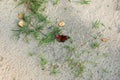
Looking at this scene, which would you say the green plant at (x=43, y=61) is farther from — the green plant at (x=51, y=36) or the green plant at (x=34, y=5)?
the green plant at (x=34, y=5)

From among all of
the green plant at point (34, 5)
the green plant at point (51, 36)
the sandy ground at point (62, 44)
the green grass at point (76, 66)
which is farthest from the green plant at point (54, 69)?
Answer: the green plant at point (34, 5)

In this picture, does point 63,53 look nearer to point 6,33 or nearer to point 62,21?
point 62,21

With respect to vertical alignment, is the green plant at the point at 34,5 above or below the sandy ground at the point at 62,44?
above

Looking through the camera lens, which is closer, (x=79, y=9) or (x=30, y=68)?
(x=30, y=68)

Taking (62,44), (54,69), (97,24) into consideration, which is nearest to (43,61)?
(54,69)

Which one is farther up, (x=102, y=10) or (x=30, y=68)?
(x=102, y=10)

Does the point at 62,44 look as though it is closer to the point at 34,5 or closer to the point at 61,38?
the point at 61,38

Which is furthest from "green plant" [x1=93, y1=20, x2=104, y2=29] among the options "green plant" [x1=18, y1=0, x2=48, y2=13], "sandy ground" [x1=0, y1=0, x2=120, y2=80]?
"green plant" [x1=18, y1=0, x2=48, y2=13]

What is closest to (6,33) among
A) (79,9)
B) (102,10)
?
(79,9)

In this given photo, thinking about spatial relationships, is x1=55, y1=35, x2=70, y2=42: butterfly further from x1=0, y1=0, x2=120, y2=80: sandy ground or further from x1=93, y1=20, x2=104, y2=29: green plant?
x1=93, y1=20, x2=104, y2=29: green plant
